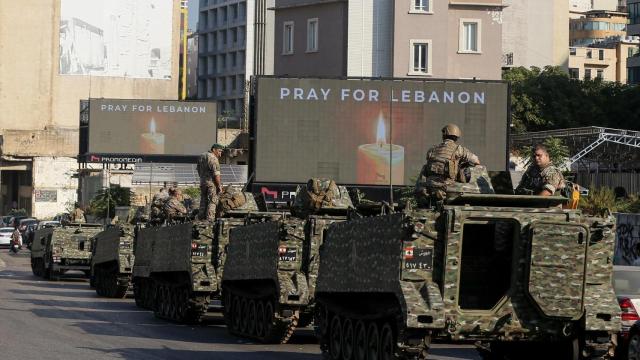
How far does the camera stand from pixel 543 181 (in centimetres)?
1605

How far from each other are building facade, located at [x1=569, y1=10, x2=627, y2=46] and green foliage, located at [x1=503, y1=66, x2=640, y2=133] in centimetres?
5606

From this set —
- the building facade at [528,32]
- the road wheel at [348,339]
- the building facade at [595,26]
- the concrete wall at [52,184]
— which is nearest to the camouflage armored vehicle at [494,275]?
the road wheel at [348,339]

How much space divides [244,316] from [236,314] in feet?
1.51

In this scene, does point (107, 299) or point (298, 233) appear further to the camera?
point (107, 299)

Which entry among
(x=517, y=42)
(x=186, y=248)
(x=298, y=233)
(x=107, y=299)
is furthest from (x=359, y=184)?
(x=517, y=42)

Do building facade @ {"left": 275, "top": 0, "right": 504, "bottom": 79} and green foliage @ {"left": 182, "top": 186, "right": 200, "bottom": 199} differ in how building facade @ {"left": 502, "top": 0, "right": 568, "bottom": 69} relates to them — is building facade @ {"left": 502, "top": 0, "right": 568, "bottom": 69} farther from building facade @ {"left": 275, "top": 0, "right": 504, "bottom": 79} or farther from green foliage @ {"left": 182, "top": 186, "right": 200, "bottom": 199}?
green foliage @ {"left": 182, "top": 186, "right": 200, "bottom": 199}

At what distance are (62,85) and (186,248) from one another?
8632 cm

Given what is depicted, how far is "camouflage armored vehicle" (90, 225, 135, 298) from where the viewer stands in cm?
3120

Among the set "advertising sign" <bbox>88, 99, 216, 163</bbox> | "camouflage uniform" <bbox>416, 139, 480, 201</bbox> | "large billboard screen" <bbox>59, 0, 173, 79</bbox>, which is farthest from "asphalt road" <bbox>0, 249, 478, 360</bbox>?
"large billboard screen" <bbox>59, 0, 173, 79</bbox>

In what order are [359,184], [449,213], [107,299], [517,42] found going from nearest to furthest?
[449,213]
[107,299]
[359,184]
[517,42]

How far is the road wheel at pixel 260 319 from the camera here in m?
20.2

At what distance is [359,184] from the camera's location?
46750mm

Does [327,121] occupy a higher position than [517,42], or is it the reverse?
[517,42]

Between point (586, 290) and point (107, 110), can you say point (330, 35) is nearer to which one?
point (107, 110)
